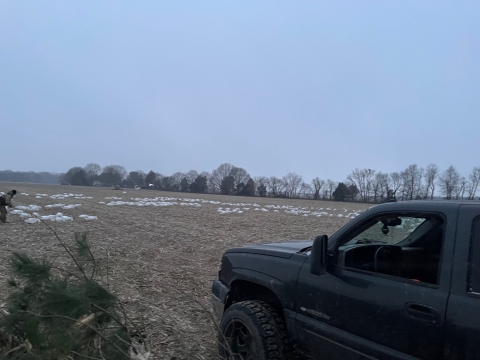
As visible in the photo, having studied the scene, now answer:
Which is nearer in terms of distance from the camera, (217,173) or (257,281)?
(257,281)

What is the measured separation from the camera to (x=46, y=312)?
335 centimetres

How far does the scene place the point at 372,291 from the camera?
2684 millimetres

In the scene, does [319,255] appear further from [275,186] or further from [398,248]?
[275,186]

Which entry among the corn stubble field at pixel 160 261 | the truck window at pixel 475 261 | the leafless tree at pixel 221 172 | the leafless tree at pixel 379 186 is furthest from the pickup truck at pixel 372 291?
the leafless tree at pixel 221 172

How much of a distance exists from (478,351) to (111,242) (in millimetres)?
10192

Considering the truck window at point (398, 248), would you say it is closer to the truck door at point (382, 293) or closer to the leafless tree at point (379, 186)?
the truck door at point (382, 293)

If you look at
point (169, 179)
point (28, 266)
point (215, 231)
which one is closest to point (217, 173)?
point (169, 179)

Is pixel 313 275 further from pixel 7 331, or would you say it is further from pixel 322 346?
pixel 7 331

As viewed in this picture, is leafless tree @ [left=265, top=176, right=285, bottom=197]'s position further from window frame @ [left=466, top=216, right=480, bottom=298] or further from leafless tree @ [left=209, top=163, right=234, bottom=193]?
window frame @ [left=466, top=216, right=480, bottom=298]

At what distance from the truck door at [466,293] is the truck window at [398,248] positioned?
200 mm

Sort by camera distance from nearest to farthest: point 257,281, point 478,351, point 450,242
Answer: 1. point 478,351
2. point 450,242
3. point 257,281

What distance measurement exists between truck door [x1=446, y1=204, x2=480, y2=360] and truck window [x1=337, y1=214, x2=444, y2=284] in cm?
20

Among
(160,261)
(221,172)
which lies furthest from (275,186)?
(160,261)

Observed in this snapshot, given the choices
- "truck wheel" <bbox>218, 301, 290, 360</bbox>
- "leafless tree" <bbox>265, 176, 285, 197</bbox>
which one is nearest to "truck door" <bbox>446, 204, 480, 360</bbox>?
"truck wheel" <bbox>218, 301, 290, 360</bbox>
